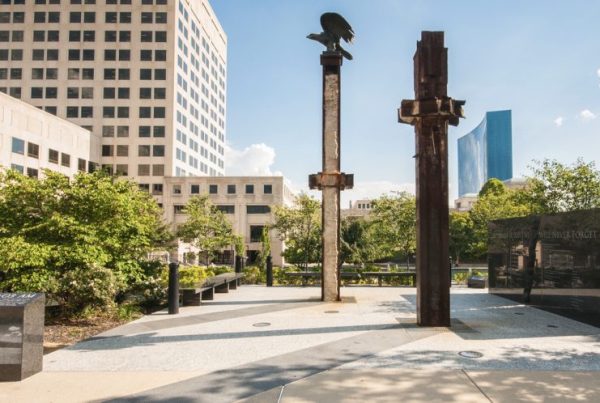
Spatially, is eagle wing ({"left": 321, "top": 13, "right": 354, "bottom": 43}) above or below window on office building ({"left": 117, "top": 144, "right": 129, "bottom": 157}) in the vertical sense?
below

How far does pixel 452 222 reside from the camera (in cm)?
5284

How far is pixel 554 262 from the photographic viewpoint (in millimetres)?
12812

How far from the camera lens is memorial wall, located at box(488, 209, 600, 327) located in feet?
36.8

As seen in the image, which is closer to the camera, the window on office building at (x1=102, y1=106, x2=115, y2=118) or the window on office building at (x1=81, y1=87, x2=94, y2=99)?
the window on office building at (x1=102, y1=106, x2=115, y2=118)

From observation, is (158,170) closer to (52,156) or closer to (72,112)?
(52,156)

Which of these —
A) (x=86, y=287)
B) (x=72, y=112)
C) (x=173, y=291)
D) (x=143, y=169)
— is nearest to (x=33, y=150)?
(x=143, y=169)

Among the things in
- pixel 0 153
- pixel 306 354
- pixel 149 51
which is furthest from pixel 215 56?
pixel 306 354

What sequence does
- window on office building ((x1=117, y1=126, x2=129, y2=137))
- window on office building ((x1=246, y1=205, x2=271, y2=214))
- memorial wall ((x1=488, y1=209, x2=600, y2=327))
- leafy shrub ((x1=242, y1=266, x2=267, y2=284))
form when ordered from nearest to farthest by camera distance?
memorial wall ((x1=488, y1=209, x2=600, y2=327)), leafy shrub ((x1=242, y1=266, x2=267, y2=284)), window on office building ((x1=246, y1=205, x2=271, y2=214)), window on office building ((x1=117, y1=126, x2=129, y2=137))

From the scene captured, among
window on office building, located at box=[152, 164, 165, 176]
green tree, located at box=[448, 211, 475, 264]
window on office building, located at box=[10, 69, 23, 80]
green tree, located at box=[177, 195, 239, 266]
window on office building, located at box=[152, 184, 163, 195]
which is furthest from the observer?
window on office building, located at box=[10, 69, 23, 80]

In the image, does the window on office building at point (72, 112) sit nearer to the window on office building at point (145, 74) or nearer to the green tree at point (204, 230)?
the window on office building at point (145, 74)

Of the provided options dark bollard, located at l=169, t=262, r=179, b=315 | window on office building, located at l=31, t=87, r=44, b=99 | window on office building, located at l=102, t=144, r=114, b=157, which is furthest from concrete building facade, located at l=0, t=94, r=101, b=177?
dark bollard, located at l=169, t=262, r=179, b=315

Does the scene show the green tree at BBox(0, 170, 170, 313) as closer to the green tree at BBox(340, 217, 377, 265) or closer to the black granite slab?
the black granite slab

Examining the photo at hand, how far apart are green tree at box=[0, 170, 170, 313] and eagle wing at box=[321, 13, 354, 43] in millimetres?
8735

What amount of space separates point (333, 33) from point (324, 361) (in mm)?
11721
